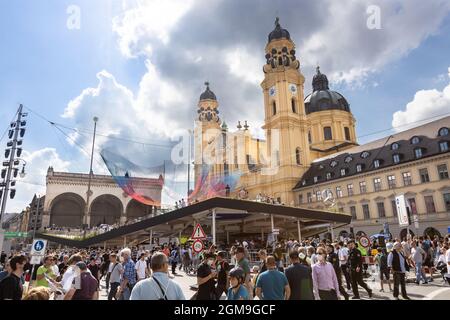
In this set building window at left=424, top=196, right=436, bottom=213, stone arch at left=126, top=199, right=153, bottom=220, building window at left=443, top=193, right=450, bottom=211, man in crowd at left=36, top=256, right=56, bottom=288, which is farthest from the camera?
stone arch at left=126, top=199, right=153, bottom=220

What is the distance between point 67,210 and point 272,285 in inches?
2530

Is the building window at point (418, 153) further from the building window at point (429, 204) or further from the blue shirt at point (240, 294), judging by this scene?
the blue shirt at point (240, 294)

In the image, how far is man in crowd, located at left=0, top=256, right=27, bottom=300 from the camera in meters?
5.70

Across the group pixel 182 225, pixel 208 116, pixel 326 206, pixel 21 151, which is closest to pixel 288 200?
pixel 326 206

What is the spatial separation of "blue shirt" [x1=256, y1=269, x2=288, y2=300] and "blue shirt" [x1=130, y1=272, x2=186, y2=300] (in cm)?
233

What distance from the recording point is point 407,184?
44250 millimetres

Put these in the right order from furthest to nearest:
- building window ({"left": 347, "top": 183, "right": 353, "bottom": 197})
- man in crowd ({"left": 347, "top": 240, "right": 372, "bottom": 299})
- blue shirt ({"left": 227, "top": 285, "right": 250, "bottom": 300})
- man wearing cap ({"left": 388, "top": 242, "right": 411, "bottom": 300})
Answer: building window ({"left": 347, "top": 183, "right": 353, "bottom": 197}) < man in crowd ({"left": 347, "top": 240, "right": 372, "bottom": 299}) < man wearing cap ({"left": 388, "top": 242, "right": 411, "bottom": 300}) < blue shirt ({"left": 227, "top": 285, "right": 250, "bottom": 300})

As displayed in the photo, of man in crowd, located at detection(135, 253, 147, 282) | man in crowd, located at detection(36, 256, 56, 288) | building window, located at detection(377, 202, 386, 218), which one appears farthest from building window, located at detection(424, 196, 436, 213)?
man in crowd, located at detection(36, 256, 56, 288)

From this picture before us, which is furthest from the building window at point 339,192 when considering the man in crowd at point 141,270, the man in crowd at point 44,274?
the man in crowd at point 44,274

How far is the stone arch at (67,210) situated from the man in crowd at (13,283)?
60184 mm

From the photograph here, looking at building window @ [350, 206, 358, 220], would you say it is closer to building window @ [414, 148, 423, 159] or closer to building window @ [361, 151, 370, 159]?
building window @ [361, 151, 370, 159]
